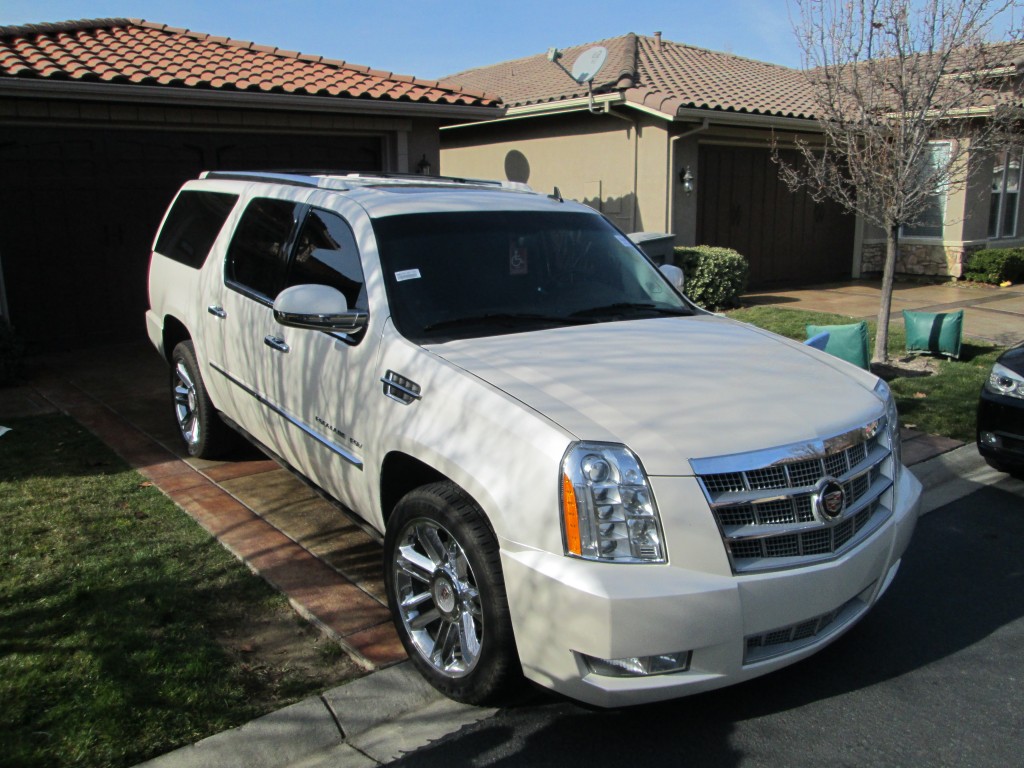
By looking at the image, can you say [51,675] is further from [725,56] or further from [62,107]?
[725,56]

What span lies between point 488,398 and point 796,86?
17210 mm

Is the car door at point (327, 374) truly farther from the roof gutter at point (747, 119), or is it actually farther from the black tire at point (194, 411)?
the roof gutter at point (747, 119)

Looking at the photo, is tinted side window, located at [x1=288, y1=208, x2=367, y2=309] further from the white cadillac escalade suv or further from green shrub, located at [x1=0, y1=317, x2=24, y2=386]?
green shrub, located at [x1=0, y1=317, x2=24, y2=386]

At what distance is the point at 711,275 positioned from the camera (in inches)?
508

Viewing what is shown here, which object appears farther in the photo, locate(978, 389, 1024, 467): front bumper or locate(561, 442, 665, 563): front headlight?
locate(978, 389, 1024, 467): front bumper

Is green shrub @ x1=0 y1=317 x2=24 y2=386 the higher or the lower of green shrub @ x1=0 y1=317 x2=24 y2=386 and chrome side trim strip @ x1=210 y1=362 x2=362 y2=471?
the lower

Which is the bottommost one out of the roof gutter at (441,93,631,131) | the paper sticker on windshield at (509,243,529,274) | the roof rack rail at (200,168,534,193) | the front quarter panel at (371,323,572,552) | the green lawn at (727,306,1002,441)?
the green lawn at (727,306,1002,441)

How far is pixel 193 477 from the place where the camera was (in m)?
5.93

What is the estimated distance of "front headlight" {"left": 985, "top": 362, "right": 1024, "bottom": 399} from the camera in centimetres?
564

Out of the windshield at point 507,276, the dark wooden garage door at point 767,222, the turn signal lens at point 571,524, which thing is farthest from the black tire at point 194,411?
the dark wooden garage door at point 767,222

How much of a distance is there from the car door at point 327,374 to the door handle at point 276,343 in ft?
0.04

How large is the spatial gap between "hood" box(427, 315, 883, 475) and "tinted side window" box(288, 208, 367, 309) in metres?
0.76

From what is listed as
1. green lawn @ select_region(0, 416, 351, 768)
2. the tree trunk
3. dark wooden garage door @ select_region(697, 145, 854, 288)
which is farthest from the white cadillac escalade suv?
dark wooden garage door @ select_region(697, 145, 854, 288)

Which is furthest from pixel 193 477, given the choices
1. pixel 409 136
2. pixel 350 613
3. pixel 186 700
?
pixel 409 136
